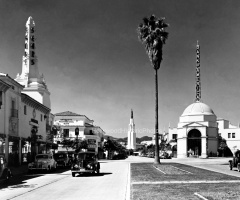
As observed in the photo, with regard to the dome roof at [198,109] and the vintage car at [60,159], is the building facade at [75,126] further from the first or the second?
the vintage car at [60,159]

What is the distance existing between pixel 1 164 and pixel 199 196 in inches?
437

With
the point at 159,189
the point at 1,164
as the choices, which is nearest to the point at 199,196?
the point at 159,189

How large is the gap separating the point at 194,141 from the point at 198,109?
8446mm

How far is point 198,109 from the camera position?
98688mm

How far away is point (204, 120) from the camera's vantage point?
9606 centimetres

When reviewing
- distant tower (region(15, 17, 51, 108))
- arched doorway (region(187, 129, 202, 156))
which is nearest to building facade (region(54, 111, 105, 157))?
arched doorway (region(187, 129, 202, 156))

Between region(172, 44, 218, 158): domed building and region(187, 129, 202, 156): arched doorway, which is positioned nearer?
region(172, 44, 218, 158): domed building

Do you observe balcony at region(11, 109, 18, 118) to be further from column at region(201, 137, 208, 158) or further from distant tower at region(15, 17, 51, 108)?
column at region(201, 137, 208, 158)

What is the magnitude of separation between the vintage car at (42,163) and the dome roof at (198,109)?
67859 mm

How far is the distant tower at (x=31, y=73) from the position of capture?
205 ft

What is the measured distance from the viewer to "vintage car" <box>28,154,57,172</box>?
32062 millimetres

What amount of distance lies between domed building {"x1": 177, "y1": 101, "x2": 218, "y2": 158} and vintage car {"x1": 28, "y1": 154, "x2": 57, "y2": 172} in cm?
6244

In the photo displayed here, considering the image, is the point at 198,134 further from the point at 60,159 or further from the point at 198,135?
the point at 60,159

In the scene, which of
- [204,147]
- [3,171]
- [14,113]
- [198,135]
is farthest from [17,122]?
[198,135]
